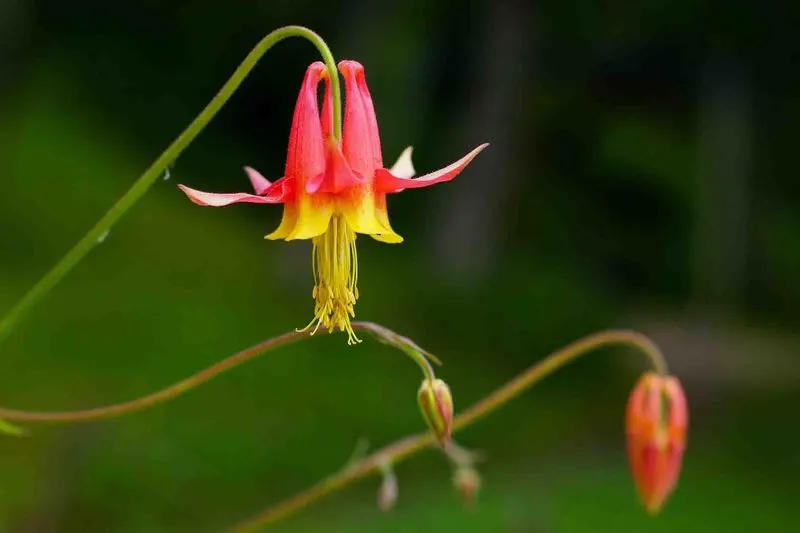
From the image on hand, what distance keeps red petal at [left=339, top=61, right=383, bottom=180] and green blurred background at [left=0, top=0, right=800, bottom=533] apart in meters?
4.10

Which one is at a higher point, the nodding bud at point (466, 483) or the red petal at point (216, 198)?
the red petal at point (216, 198)

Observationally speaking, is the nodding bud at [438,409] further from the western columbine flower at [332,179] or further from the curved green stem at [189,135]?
the curved green stem at [189,135]

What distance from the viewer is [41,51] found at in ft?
34.3

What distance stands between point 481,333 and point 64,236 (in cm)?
333

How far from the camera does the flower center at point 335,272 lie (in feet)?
4.85

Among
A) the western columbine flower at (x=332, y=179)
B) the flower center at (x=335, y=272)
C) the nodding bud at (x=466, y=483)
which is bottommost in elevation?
the nodding bud at (x=466, y=483)

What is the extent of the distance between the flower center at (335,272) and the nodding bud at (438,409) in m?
0.12

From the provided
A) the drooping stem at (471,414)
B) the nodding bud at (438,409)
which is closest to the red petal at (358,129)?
the nodding bud at (438,409)

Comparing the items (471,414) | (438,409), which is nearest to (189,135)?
(438,409)

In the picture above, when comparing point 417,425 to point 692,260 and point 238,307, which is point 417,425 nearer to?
point 238,307

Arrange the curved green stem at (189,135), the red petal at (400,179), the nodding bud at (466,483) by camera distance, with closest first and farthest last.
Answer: the curved green stem at (189,135) → the red petal at (400,179) → the nodding bud at (466,483)

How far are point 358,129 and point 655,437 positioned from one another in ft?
2.74

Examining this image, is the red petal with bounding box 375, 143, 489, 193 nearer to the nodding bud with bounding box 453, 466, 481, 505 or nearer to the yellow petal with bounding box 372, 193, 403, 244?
the yellow petal with bounding box 372, 193, 403, 244

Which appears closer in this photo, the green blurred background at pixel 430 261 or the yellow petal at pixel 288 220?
the yellow petal at pixel 288 220
